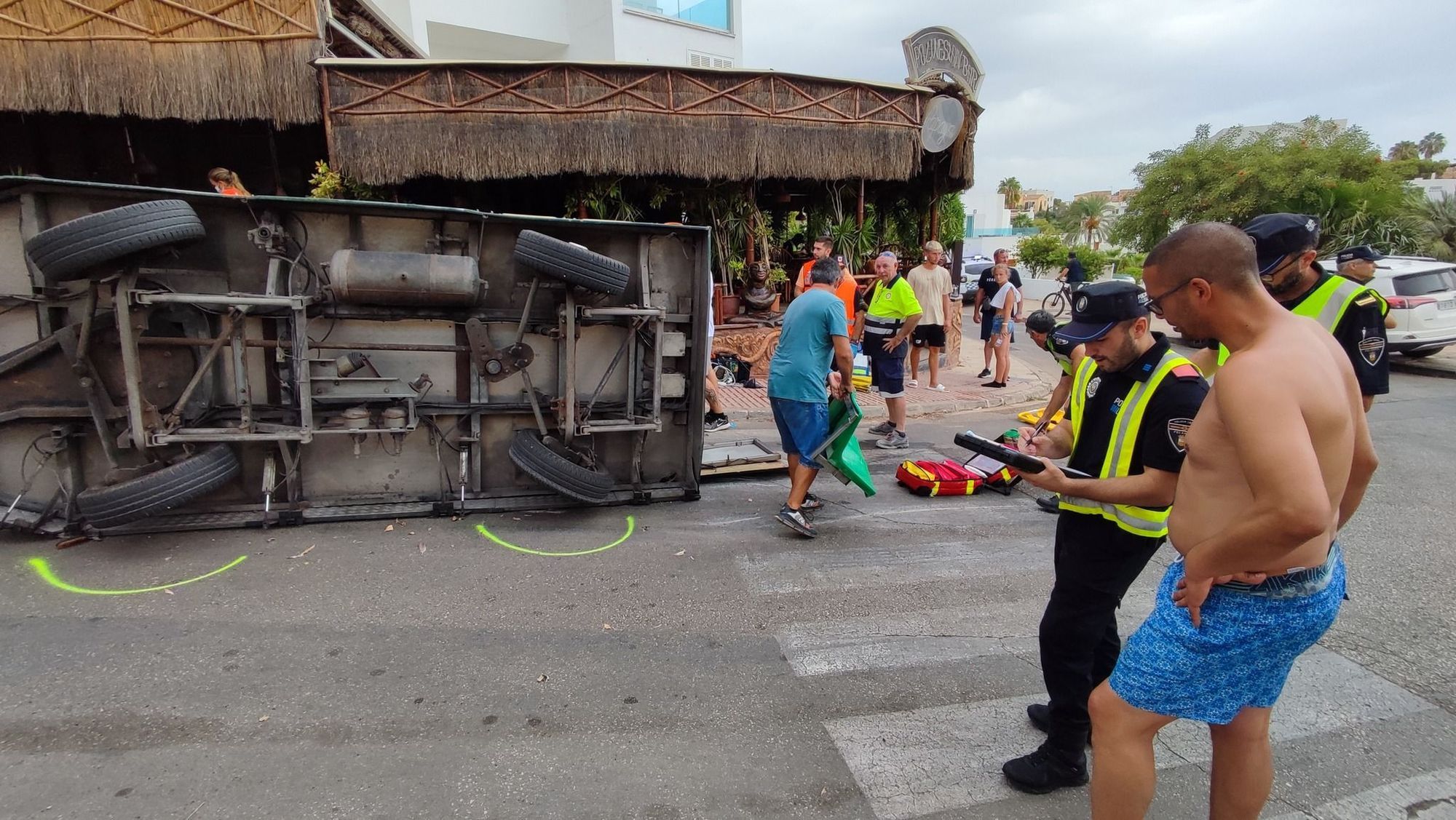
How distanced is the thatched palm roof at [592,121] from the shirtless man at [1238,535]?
27.4 ft

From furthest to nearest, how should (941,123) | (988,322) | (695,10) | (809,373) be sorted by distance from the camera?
(695,10) < (988,322) < (941,123) < (809,373)

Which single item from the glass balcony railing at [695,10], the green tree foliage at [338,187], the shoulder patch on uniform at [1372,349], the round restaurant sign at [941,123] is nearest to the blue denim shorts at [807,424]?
the shoulder patch on uniform at [1372,349]

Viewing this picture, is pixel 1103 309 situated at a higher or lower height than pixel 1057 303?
lower

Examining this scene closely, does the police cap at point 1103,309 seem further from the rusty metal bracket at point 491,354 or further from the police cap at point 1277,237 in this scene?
the rusty metal bracket at point 491,354

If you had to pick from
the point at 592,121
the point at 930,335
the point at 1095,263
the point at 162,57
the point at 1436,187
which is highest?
the point at 1436,187

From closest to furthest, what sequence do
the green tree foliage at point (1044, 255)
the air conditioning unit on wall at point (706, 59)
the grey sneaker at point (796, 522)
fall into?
the grey sneaker at point (796, 522) < the air conditioning unit on wall at point (706, 59) < the green tree foliage at point (1044, 255)

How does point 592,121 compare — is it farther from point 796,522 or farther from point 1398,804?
Answer: point 1398,804

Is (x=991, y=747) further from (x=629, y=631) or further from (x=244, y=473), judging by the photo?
(x=244, y=473)

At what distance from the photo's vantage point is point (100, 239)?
3670 mm

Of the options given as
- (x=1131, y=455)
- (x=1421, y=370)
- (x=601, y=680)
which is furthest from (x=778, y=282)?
(x=1421, y=370)

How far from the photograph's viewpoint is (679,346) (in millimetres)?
5066

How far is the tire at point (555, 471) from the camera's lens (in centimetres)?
463

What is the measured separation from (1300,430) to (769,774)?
1915mm

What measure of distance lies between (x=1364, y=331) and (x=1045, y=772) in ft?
11.0
